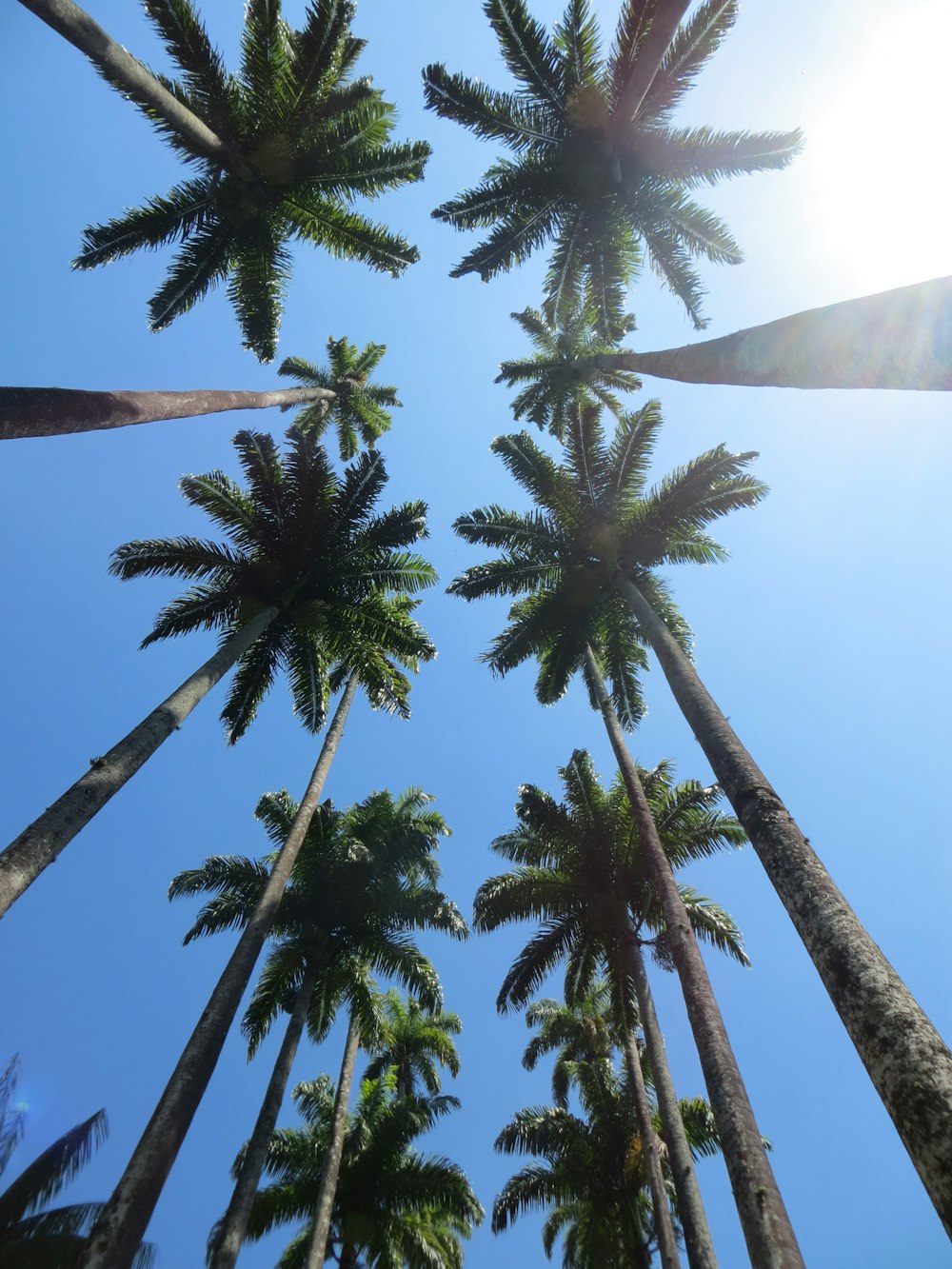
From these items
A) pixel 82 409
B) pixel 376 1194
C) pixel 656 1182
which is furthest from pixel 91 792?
pixel 376 1194

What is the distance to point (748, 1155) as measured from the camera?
7.16 m

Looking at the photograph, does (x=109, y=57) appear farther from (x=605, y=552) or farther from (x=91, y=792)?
(x=605, y=552)

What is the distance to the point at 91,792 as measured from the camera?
30.0 feet

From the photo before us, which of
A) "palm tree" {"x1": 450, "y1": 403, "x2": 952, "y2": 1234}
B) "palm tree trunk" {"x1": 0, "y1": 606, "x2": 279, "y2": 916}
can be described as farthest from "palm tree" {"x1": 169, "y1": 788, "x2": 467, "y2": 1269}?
"palm tree trunk" {"x1": 0, "y1": 606, "x2": 279, "y2": 916}

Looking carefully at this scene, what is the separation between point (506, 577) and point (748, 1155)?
14.0 m

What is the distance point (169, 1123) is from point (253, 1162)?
21.4 ft

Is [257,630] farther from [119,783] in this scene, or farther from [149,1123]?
[149,1123]

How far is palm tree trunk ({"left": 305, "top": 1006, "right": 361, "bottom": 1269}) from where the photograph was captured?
1591 centimetres

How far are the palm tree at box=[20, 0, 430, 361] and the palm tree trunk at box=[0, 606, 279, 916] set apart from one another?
9583 millimetres

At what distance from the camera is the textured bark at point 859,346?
416 centimetres

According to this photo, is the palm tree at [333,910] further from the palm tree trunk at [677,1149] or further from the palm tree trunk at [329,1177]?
the palm tree trunk at [677,1149]

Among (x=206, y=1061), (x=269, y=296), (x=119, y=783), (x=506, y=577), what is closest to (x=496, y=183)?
(x=269, y=296)

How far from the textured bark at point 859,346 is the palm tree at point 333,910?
17346 millimetres

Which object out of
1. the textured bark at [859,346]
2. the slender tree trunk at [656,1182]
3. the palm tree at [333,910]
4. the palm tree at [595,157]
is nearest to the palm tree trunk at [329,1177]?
the palm tree at [333,910]
